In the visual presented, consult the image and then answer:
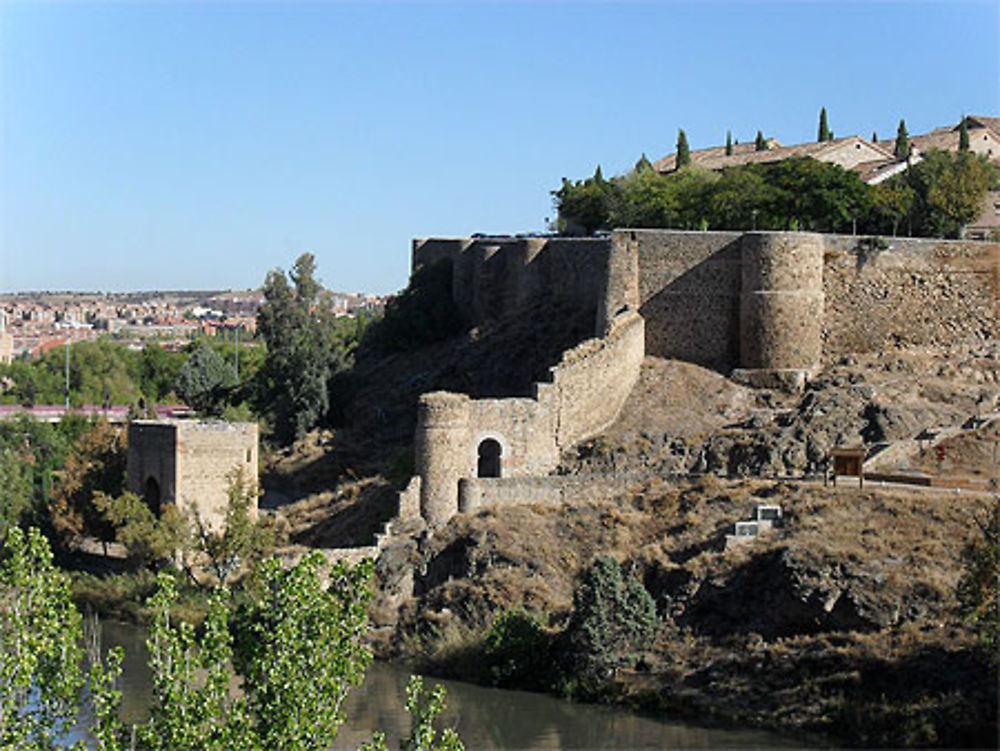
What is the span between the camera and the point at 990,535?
29859 millimetres

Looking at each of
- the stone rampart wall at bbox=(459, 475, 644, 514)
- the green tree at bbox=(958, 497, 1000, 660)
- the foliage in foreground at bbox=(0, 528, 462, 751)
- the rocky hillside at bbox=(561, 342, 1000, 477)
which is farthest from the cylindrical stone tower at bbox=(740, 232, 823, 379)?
the foliage in foreground at bbox=(0, 528, 462, 751)

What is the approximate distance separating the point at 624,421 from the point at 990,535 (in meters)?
10.2

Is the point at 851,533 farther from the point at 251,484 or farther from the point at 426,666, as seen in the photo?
the point at 251,484

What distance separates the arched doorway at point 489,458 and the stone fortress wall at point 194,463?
447 centimetres

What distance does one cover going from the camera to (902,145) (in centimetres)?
5819

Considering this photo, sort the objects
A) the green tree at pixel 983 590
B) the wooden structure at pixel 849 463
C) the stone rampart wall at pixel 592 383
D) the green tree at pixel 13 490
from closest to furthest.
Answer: the green tree at pixel 983 590
the wooden structure at pixel 849 463
the stone rampart wall at pixel 592 383
the green tree at pixel 13 490

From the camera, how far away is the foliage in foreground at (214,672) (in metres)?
19.2

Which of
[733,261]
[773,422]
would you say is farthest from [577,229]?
[773,422]

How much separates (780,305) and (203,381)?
18.9 m

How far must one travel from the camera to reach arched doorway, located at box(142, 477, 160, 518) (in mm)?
39250

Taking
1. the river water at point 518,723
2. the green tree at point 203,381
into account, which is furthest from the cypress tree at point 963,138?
the river water at point 518,723

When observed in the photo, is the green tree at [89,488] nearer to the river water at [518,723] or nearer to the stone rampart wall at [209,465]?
the stone rampart wall at [209,465]

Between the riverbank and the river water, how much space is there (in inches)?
18.0

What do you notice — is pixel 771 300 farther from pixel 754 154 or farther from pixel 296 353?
pixel 754 154
